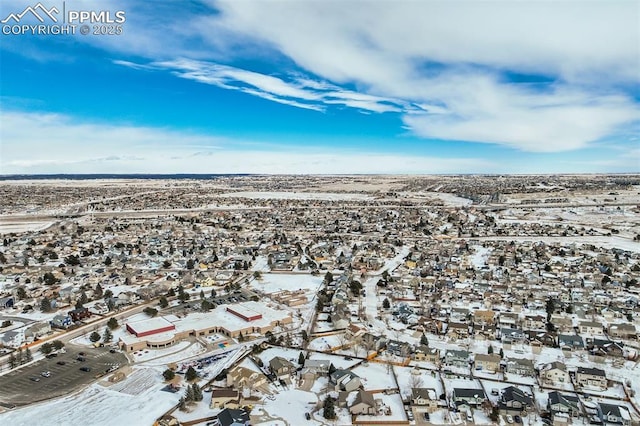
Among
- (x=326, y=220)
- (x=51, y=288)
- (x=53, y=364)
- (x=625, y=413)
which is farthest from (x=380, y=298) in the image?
(x=326, y=220)

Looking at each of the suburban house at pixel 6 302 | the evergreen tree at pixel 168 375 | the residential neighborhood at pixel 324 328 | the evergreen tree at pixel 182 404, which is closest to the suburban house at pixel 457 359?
the residential neighborhood at pixel 324 328

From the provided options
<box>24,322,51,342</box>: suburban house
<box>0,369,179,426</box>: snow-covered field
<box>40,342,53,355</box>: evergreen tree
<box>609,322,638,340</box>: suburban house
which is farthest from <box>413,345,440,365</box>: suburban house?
<box>24,322,51,342</box>: suburban house

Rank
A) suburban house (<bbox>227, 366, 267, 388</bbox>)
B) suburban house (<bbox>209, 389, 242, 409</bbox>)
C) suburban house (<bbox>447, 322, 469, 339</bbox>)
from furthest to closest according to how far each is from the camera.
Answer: suburban house (<bbox>447, 322, 469, 339</bbox>), suburban house (<bbox>227, 366, 267, 388</bbox>), suburban house (<bbox>209, 389, 242, 409</bbox>)

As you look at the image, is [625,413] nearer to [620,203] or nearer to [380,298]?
[380,298]

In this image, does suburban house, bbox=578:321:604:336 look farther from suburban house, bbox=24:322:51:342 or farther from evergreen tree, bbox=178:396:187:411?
suburban house, bbox=24:322:51:342

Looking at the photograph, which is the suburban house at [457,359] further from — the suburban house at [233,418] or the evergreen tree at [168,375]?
the evergreen tree at [168,375]

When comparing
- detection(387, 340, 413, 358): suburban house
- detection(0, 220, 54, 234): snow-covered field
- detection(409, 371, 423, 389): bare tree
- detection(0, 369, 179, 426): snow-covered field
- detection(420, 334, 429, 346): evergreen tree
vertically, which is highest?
detection(0, 220, 54, 234): snow-covered field

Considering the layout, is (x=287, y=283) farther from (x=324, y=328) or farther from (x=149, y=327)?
(x=149, y=327)

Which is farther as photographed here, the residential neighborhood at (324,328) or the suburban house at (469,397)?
the residential neighborhood at (324,328)
